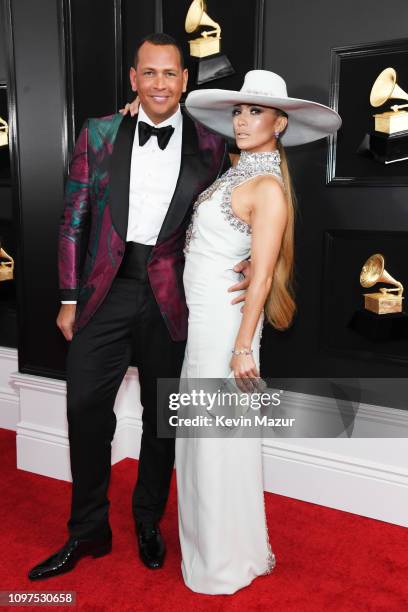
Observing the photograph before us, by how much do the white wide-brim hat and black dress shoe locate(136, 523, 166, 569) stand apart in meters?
1.73

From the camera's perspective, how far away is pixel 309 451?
317cm

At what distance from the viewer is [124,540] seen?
2787 millimetres

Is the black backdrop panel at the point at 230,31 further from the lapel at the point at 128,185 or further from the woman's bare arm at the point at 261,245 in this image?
the woman's bare arm at the point at 261,245

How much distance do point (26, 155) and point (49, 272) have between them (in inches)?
24.3

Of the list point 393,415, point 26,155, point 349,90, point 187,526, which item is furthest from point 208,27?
point 187,526

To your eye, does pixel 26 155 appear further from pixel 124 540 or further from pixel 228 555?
pixel 228 555

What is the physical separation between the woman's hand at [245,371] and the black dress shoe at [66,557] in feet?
3.20

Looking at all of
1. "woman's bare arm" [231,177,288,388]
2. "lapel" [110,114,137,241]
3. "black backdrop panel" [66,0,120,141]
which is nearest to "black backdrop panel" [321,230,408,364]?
"woman's bare arm" [231,177,288,388]

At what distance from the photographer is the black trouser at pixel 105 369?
8.11 ft

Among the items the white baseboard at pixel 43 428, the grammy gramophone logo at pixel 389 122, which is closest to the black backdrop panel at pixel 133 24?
the grammy gramophone logo at pixel 389 122

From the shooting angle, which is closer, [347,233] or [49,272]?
[347,233]

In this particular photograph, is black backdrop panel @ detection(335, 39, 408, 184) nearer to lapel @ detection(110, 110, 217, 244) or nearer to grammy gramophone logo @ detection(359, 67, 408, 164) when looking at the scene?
grammy gramophone logo @ detection(359, 67, 408, 164)

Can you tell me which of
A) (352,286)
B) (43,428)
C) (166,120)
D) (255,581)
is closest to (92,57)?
(166,120)

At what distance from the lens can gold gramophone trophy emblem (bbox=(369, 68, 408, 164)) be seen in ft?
8.86
